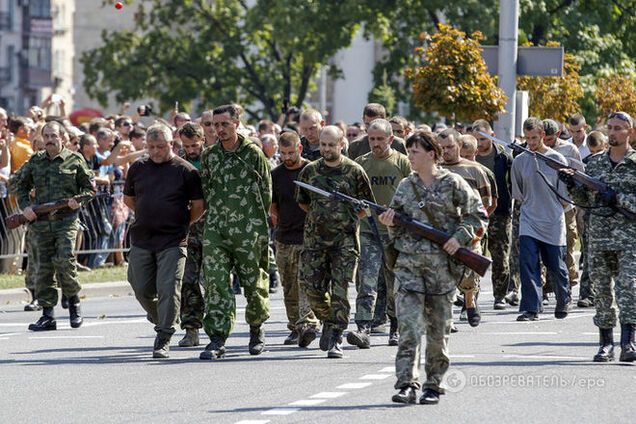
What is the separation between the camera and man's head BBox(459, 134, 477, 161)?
1634cm

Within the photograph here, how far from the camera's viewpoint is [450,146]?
15.6 meters

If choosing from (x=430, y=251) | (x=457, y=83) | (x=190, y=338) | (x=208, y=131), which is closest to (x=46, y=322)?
(x=190, y=338)

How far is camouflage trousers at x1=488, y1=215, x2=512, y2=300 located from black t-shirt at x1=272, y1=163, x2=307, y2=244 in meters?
3.54

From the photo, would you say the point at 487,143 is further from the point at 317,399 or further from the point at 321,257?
the point at 317,399

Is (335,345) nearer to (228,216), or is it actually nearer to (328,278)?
(328,278)

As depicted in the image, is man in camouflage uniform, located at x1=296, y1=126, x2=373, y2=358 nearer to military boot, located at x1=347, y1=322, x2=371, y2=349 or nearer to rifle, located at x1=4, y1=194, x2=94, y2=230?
military boot, located at x1=347, y1=322, x2=371, y2=349

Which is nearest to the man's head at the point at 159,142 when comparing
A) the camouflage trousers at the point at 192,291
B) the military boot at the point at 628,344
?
the camouflage trousers at the point at 192,291

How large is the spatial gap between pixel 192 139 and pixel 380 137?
5.40 feet

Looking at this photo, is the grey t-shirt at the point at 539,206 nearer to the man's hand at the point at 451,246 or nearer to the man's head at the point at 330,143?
the man's head at the point at 330,143

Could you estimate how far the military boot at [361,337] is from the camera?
45.9ft

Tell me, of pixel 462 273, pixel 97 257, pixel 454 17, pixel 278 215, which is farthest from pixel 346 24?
pixel 462 273

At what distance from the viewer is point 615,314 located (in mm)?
13055

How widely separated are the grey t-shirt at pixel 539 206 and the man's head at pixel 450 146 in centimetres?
113

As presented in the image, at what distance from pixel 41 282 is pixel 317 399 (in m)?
5.71
